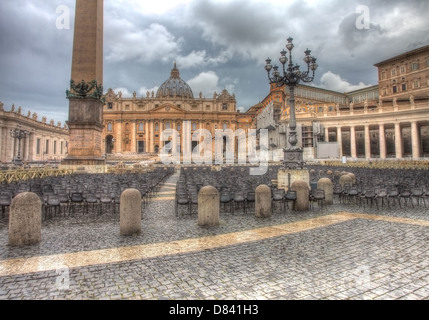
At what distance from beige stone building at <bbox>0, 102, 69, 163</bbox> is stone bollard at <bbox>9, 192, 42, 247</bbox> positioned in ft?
145

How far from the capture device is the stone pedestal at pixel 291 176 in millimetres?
12594

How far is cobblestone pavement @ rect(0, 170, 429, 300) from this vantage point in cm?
339

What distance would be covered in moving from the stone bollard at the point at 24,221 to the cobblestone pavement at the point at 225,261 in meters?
0.26

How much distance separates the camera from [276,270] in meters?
4.07

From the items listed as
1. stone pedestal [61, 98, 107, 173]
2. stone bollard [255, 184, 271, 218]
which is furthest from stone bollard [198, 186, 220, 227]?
stone pedestal [61, 98, 107, 173]

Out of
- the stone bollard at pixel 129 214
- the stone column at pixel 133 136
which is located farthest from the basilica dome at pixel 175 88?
the stone bollard at pixel 129 214

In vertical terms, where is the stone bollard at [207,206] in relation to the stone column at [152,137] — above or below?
below

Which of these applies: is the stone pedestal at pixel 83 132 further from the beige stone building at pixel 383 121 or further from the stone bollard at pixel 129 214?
the beige stone building at pixel 383 121

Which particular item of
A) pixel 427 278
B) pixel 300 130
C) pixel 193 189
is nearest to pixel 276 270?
pixel 427 278

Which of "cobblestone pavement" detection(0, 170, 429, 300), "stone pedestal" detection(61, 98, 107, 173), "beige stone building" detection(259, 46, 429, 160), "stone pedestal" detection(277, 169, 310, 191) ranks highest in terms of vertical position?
"beige stone building" detection(259, 46, 429, 160)

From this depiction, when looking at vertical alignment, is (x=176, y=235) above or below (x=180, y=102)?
below

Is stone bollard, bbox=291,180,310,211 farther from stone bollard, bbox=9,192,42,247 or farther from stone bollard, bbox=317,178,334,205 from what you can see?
stone bollard, bbox=9,192,42,247

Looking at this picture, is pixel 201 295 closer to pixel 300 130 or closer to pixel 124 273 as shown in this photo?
pixel 124 273

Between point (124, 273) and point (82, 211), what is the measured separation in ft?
22.0
